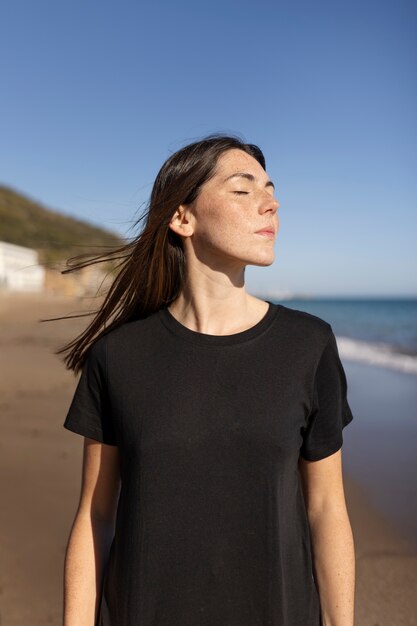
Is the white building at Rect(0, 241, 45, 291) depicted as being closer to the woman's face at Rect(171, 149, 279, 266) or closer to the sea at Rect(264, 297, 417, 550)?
the sea at Rect(264, 297, 417, 550)

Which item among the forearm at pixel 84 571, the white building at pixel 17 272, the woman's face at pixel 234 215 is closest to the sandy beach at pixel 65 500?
the forearm at pixel 84 571

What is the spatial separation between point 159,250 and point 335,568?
4.13 feet

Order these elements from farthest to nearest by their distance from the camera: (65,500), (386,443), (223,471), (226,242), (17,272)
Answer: (17,272) < (386,443) < (65,500) < (226,242) < (223,471)

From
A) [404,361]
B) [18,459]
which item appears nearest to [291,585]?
[18,459]

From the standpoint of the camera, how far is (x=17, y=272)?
4331cm

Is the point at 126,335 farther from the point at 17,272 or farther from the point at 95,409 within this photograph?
the point at 17,272

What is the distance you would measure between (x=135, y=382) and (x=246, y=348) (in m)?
0.37

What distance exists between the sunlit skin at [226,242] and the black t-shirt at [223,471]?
0.46 feet

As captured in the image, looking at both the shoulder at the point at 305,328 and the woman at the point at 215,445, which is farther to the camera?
the shoulder at the point at 305,328

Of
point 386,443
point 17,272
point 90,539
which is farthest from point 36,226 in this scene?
point 90,539

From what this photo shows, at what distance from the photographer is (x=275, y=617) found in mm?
1579

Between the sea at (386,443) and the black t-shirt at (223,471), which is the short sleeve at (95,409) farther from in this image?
the sea at (386,443)

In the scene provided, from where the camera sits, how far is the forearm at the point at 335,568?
171 cm

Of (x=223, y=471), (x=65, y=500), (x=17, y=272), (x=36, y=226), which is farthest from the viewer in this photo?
(x=36, y=226)
